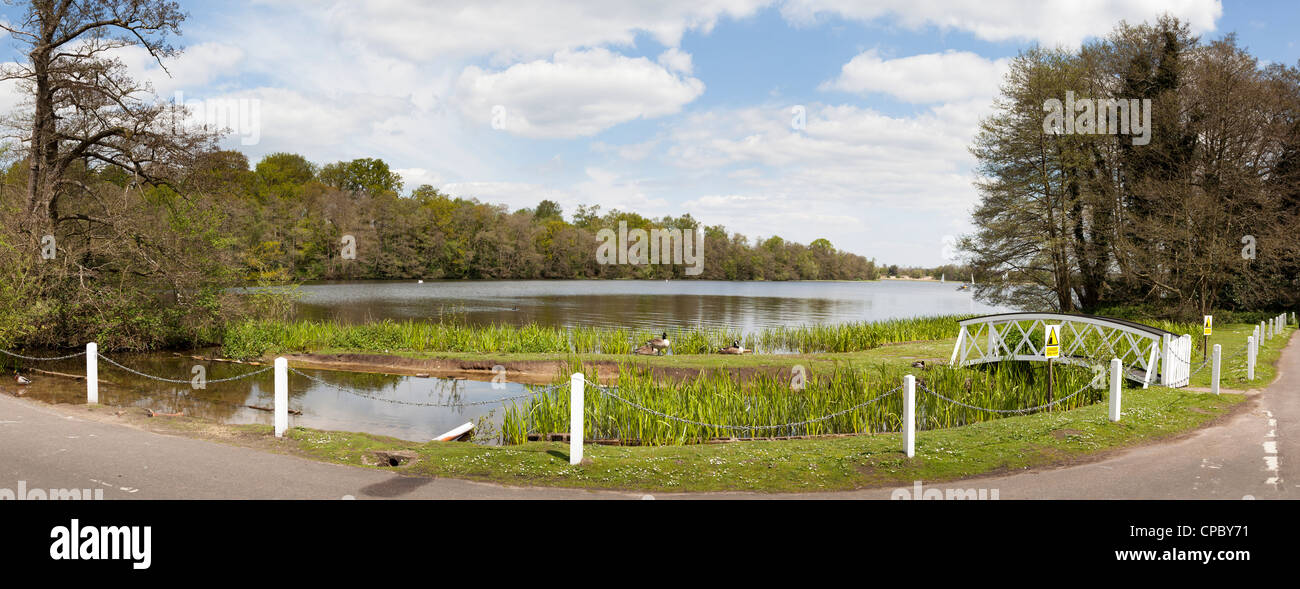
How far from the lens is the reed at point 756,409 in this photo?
13.6m

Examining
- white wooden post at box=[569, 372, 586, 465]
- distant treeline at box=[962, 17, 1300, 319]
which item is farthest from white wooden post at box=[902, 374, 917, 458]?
distant treeline at box=[962, 17, 1300, 319]

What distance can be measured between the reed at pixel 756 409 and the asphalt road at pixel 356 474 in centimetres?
459

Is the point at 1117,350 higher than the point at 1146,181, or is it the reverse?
the point at 1146,181

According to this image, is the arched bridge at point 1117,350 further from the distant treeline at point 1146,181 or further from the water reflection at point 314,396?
the distant treeline at point 1146,181

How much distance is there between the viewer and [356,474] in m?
9.09

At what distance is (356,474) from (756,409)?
26.8 ft

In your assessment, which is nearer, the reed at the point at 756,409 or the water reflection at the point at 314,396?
the reed at the point at 756,409

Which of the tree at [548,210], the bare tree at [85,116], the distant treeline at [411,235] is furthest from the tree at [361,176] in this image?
the bare tree at [85,116]

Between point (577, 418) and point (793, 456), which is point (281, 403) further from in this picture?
point (793, 456)

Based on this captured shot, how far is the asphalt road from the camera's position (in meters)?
8.33

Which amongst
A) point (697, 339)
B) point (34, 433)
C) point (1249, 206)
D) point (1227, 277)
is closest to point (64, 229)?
point (34, 433)

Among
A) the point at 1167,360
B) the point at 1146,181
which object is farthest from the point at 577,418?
the point at 1146,181

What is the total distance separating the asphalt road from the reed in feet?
15.1

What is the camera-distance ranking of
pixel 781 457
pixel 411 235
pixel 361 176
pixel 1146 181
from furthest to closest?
pixel 361 176, pixel 411 235, pixel 1146 181, pixel 781 457
